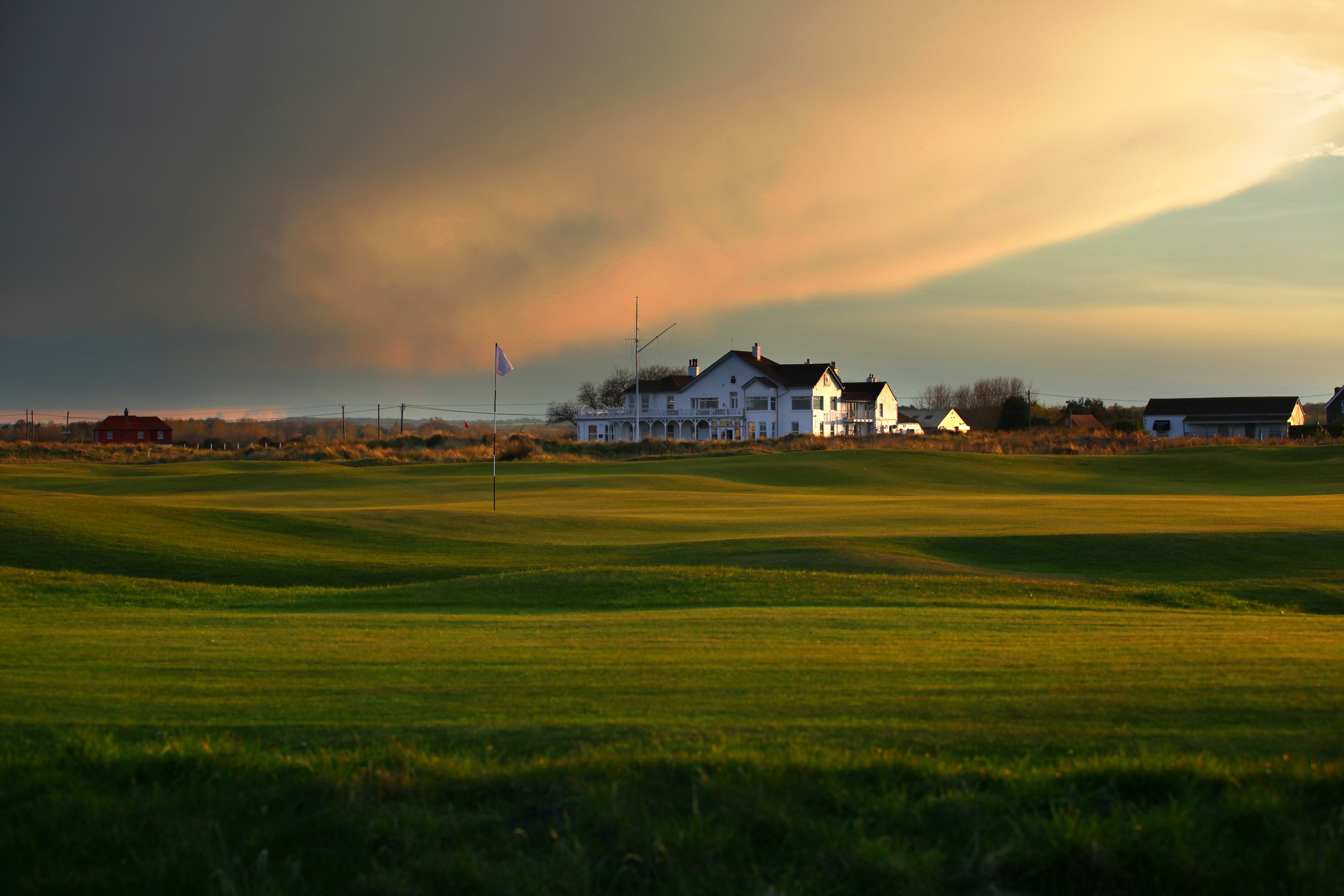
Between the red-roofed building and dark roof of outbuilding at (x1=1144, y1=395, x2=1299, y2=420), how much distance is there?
105057 millimetres

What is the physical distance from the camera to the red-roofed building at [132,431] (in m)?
107

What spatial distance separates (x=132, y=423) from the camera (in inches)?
4296

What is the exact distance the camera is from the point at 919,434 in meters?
83.9

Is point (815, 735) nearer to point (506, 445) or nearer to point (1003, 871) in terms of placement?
point (1003, 871)

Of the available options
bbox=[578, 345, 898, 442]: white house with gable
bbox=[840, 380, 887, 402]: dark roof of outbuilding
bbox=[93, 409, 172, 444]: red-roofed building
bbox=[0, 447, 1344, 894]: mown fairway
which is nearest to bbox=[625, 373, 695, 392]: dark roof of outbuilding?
bbox=[578, 345, 898, 442]: white house with gable

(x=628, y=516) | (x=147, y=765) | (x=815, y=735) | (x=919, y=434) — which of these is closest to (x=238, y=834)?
(x=147, y=765)

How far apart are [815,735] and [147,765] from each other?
13.2ft

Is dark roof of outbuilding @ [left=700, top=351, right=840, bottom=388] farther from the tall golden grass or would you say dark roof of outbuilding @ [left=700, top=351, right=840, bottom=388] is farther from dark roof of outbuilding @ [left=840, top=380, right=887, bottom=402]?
the tall golden grass

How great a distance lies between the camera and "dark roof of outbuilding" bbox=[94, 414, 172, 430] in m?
108

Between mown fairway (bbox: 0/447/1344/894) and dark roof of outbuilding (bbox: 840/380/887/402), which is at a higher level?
dark roof of outbuilding (bbox: 840/380/887/402)

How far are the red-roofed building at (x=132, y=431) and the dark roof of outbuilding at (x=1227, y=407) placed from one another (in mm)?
105057

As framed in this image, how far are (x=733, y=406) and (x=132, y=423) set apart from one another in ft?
210

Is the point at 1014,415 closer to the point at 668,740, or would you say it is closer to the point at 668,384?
the point at 668,384

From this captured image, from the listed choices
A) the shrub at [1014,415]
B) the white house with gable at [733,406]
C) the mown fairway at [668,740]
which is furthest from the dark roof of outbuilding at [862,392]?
the mown fairway at [668,740]
